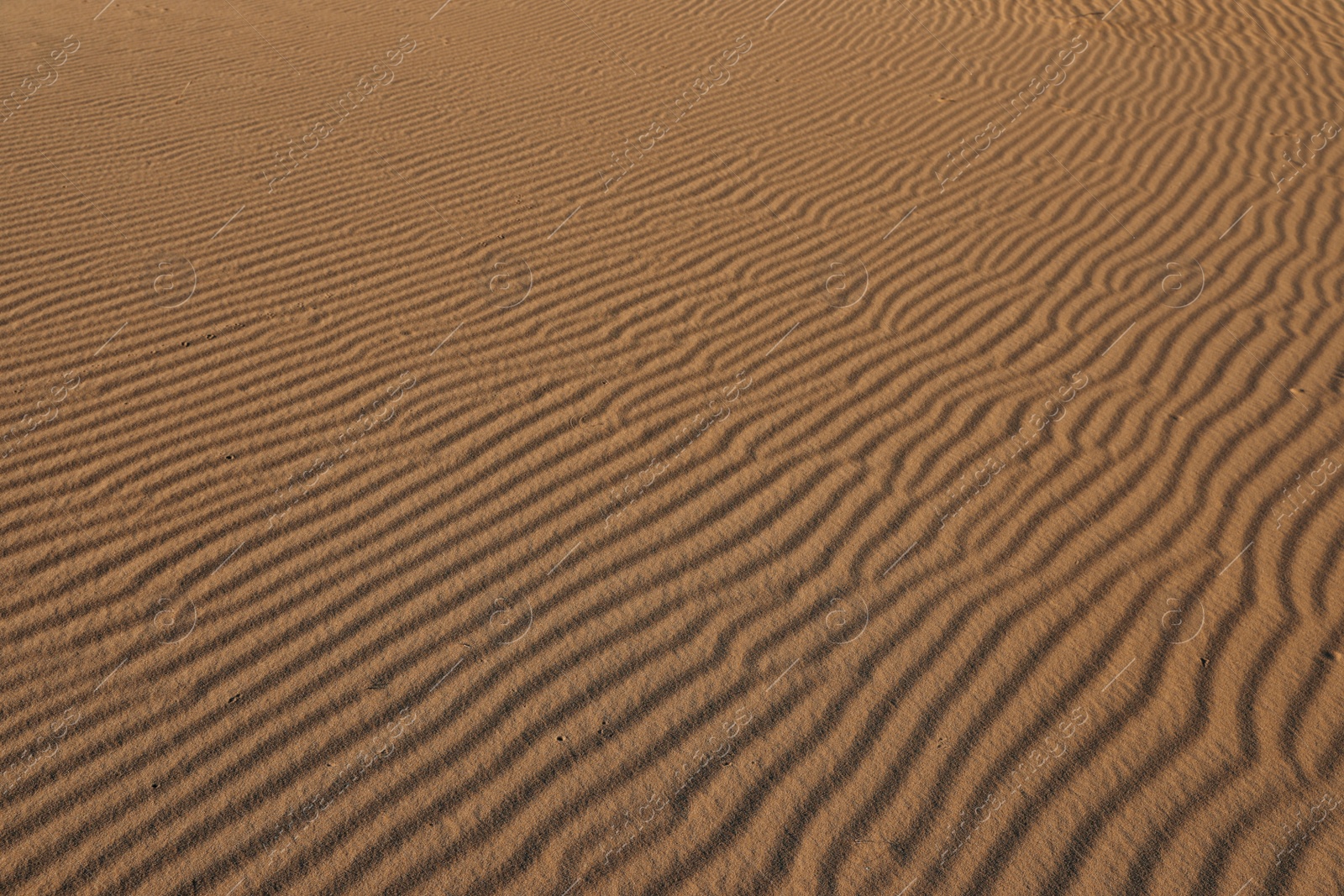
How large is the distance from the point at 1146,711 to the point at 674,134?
6145 millimetres

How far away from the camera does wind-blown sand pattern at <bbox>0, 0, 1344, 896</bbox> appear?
2.80 meters

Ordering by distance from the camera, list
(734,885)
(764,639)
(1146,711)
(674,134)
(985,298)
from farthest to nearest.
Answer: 1. (674,134)
2. (985,298)
3. (764,639)
4. (1146,711)
5. (734,885)

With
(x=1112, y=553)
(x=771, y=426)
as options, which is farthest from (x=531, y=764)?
(x=1112, y=553)

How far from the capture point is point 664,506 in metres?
3.97

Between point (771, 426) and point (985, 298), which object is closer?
point (771, 426)

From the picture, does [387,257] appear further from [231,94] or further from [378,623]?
[231,94]

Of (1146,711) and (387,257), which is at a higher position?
(387,257)

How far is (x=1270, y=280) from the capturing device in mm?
5754

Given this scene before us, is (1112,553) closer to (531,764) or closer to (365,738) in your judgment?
(531,764)

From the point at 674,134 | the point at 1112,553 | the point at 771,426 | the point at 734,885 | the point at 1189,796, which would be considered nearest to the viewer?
the point at 734,885

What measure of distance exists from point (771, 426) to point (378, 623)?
7.04ft

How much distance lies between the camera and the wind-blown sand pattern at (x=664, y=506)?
9.19 feet

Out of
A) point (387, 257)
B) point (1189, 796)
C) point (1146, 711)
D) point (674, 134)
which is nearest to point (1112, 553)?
point (1146, 711)

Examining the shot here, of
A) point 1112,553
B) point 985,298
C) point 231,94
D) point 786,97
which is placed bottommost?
point 1112,553
